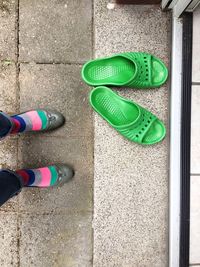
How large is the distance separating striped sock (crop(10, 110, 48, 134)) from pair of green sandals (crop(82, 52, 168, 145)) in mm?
248

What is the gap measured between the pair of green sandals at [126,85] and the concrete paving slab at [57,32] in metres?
0.11

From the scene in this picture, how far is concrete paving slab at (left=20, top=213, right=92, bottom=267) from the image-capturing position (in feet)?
5.81

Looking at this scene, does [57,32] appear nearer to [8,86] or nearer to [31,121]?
[8,86]

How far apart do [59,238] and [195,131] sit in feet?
2.78

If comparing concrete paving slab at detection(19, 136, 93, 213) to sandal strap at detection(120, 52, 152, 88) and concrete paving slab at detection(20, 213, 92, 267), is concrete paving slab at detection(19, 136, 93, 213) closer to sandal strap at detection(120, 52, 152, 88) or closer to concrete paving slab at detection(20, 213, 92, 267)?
Answer: concrete paving slab at detection(20, 213, 92, 267)

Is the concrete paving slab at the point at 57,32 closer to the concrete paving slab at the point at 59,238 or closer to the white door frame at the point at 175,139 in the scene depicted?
the white door frame at the point at 175,139

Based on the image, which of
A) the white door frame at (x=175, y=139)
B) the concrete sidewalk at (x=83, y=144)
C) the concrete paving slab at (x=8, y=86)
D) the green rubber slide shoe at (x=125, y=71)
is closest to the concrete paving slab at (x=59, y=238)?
the concrete sidewalk at (x=83, y=144)

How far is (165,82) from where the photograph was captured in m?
1.73

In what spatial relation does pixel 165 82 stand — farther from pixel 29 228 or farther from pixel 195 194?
pixel 29 228

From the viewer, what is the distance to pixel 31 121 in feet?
5.23

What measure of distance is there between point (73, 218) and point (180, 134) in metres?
0.67

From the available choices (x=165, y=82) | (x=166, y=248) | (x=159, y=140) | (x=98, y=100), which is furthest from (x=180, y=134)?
(x=166, y=248)

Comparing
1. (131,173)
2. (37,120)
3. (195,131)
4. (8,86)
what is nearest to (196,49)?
(195,131)

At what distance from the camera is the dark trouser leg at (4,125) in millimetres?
1312
